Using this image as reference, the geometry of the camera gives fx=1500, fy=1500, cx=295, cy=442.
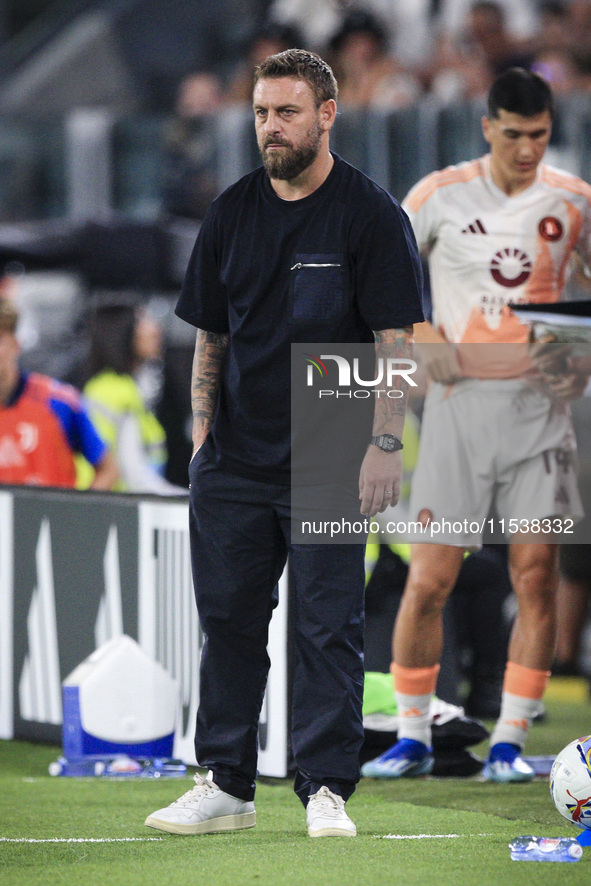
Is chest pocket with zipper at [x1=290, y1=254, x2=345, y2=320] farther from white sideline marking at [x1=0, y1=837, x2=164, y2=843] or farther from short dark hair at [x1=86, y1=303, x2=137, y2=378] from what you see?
short dark hair at [x1=86, y1=303, x2=137, y2=378]

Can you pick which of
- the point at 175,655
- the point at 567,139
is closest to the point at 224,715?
the point at 175,655

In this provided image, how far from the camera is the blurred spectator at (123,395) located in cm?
900

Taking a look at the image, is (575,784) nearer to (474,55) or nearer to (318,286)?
(318,286)

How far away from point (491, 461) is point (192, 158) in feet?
22.9

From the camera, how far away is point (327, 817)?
409 centimetres

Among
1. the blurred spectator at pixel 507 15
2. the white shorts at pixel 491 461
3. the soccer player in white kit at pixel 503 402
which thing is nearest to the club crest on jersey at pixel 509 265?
the soccer player in white kit at pixel 503 402

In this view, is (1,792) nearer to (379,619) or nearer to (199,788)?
(199,788)

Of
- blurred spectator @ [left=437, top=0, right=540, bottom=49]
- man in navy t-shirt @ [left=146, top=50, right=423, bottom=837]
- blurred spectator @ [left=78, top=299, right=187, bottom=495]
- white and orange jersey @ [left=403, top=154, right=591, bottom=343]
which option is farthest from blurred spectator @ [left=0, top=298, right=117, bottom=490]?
blurred spectator @ [left=437, top=0, right=540, bottom=49]

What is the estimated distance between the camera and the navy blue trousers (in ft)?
13.6

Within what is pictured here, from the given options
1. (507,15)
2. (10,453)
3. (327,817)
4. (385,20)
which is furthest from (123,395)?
(507,15)

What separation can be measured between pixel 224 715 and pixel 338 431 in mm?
865

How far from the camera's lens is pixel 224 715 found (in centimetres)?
424

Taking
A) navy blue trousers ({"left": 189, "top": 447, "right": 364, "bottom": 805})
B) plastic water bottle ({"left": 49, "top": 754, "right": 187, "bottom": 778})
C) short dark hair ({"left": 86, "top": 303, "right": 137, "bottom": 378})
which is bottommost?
plastic water bottle ({"left": 49, "top": 754, "right": 187, "bottom": 778})

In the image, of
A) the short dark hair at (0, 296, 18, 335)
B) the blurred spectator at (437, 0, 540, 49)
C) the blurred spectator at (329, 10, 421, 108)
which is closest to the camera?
the short dark hair at (0, 296, 18, 335)
